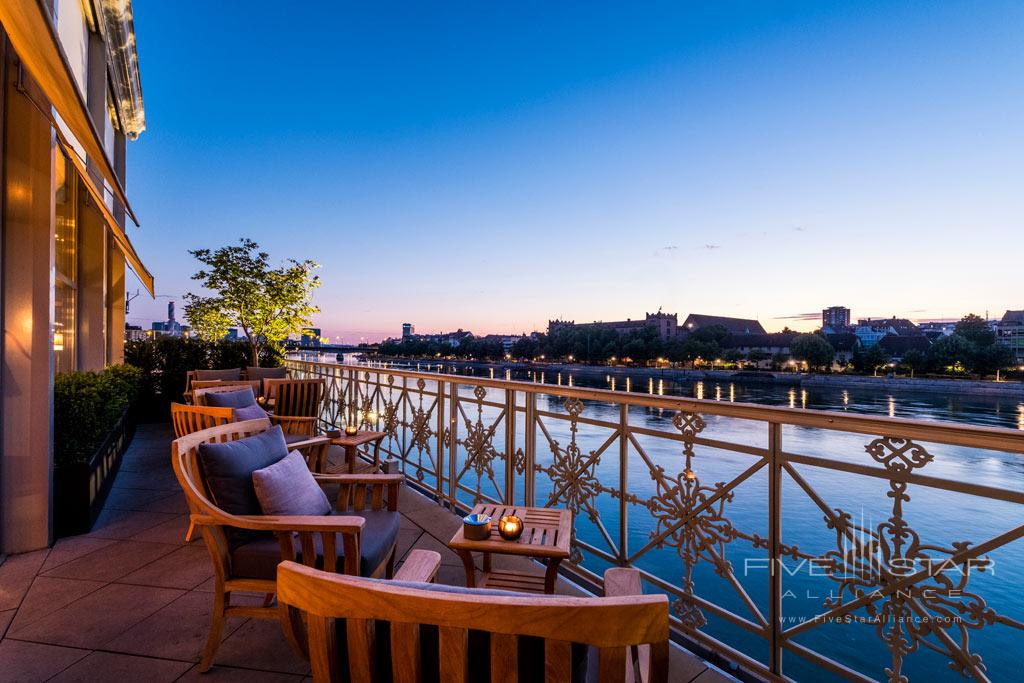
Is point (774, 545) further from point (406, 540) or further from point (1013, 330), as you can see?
point (1013, 330)

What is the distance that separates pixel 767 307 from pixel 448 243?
256 feet

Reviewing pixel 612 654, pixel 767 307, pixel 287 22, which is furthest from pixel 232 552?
pixel 767 307

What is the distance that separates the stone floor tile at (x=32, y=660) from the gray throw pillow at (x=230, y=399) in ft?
6.65

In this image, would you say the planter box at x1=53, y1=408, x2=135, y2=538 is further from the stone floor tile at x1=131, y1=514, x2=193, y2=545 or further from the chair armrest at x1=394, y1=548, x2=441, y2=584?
the chair armrest at x1=394, y1=548, x2=441, y2=584

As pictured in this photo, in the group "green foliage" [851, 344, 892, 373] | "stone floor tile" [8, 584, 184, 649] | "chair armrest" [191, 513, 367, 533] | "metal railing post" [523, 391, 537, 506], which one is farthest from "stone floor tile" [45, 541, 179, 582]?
"green foliage" [851, 344, 892, 373]

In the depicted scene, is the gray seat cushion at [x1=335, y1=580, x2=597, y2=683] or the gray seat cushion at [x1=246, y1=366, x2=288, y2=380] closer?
the gray seat cushion at [x1=335, y1=580, x2=597, y2=683]

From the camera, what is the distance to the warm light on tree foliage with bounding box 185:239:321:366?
973 cm

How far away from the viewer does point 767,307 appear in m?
89.2

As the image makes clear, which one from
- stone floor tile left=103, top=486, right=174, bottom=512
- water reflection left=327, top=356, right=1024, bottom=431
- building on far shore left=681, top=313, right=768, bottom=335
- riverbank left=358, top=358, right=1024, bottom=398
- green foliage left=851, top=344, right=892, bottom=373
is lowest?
water reflection left=327, top=356, right=1024, bottom=431

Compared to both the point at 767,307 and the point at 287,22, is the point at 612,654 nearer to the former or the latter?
the point at 287,22

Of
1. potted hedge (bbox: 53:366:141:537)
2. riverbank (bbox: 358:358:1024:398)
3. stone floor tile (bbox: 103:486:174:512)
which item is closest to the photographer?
potted hedge (bbox: 53:366:141:537)

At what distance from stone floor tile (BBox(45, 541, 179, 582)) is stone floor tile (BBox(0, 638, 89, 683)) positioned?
60cm

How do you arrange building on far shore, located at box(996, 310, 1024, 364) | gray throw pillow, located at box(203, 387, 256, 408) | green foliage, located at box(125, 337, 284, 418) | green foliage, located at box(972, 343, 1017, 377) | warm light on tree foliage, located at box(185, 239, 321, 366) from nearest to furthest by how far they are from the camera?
gray throw pillow, located at box(203, 387, 256, 408)
green foliage, located at box(125, 337, 284, 418)
warm light on tree foliage, located at box(185, 239, 321, 366)
green foliage, located at box(972, 343, 1017, 377)
building on far shore, located at box(996, 310, 1024, 364)

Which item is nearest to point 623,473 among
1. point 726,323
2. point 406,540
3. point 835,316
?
point 406,540
